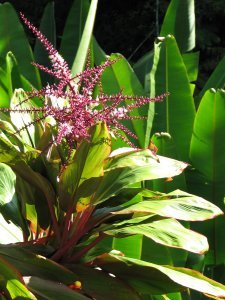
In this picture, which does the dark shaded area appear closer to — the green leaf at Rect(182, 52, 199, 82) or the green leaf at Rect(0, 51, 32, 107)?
the green leaf at Rect(182, 52, 199, 82)

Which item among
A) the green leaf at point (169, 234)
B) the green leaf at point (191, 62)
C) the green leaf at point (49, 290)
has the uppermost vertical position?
the green leaf at point (191, 62)

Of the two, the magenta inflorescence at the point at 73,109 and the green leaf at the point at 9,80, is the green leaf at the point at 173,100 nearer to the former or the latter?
the green leaf at the point at 9,80

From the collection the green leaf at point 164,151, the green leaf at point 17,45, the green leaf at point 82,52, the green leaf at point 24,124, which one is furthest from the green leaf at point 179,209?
the green leaf at point 17,45

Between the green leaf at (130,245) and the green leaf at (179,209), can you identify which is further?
the green leaf at (130,245)

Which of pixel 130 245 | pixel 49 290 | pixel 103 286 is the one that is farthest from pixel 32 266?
pixel 130 245

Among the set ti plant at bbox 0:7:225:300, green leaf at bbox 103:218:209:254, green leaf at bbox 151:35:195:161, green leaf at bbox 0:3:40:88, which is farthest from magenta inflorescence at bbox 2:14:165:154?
green leaf at bbox 0:3:40:88

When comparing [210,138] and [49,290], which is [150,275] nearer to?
[49,290]

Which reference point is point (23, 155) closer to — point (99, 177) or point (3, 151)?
point (3, 151)
